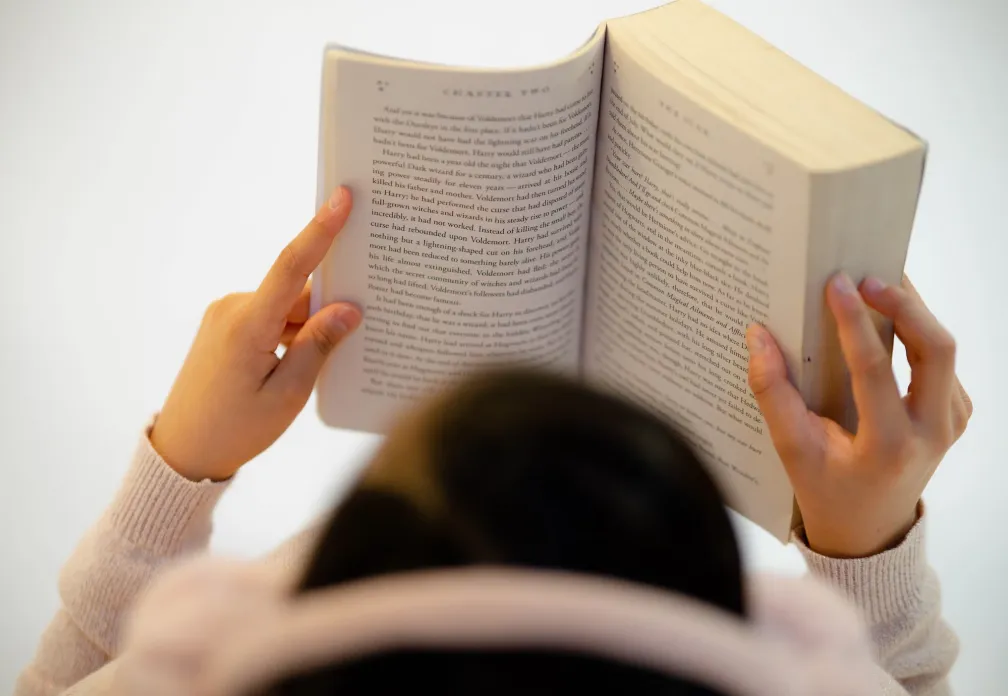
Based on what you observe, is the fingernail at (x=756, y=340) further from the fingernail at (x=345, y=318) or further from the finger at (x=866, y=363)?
the fingernail at (x=345, y=318)

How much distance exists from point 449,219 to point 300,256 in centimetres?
9

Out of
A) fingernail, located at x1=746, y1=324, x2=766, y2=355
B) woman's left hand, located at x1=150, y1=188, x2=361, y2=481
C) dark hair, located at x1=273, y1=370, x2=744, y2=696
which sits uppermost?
dark hair, located at x1=273, y1=370, x2=744, y2=696

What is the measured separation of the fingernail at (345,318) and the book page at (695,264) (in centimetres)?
17

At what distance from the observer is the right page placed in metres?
0.57

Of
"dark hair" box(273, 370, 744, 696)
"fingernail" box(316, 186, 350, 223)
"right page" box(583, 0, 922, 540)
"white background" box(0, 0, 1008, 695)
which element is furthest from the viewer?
"white background" box(0, 0, 1008, 695)

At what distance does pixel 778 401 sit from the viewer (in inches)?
24.1

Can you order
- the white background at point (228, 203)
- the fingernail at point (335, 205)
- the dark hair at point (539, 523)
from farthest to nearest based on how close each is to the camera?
the white background at point (228, 203) < the fingernail at point (335, 205) < the dark hair at point (539, 523)

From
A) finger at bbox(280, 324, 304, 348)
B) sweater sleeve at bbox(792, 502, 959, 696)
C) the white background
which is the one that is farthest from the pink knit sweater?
the white background

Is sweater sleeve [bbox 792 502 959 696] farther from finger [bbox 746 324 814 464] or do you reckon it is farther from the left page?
the left page

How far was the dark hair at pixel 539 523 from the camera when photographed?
289mm

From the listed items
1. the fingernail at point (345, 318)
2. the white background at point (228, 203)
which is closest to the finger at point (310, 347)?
the fingernail at point (345, 318)

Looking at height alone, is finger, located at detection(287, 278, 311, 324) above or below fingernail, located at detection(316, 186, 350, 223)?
below

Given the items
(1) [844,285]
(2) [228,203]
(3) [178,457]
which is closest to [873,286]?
(1) [844,285]

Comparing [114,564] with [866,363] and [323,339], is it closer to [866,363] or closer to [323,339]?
[323,339]
